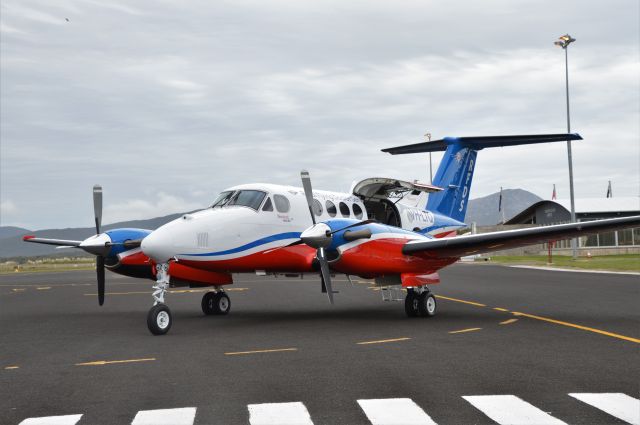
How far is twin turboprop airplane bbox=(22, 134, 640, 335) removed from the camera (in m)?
16.6

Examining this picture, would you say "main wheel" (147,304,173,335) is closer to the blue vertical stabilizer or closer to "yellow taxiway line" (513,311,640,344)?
"yellow taxiway line" (513,311,640,344)

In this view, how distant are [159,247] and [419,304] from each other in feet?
23.5

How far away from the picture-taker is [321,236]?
16.7 meters

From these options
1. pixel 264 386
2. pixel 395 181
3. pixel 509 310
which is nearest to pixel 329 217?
pixel 395 181

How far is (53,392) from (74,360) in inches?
118

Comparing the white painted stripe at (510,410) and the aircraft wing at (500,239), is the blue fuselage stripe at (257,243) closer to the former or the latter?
the aircraft wing at (500,239)

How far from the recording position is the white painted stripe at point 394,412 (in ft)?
23.1

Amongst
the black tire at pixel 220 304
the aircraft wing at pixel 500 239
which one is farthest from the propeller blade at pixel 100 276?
the aircraft wing at pixel 500 239

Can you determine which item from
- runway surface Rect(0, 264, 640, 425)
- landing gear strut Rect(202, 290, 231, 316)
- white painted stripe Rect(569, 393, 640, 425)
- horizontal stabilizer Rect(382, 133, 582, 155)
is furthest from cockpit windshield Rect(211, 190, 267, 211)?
white painted stripe Rect(569, 393, 640, 425)

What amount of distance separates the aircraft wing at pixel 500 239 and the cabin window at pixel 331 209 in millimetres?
2900

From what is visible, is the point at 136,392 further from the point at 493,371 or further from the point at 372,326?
the point at 372,326

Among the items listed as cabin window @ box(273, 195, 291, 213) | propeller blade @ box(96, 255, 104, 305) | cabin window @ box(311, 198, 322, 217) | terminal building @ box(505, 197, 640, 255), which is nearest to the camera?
cabin window @ box(273, 195, 291, 213)

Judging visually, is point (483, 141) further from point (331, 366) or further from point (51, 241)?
point (331, 366)

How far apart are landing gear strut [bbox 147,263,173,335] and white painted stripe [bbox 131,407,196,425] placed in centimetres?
782
